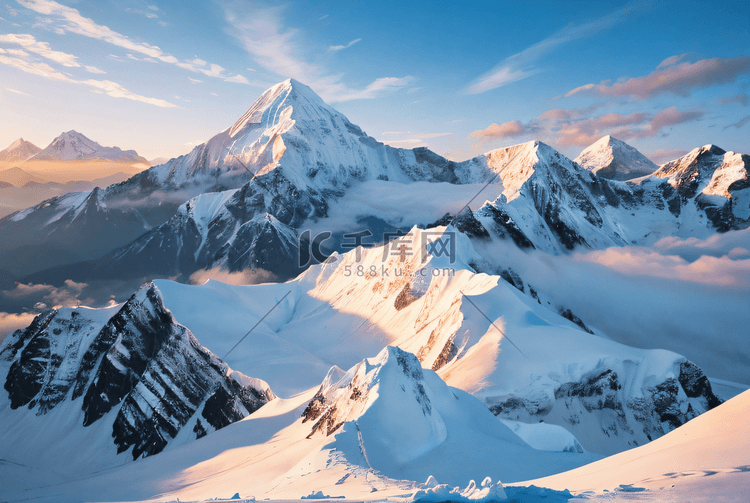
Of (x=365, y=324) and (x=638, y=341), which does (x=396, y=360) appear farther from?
(x=638, y=341)

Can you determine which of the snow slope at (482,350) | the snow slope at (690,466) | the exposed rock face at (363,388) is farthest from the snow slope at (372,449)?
the snow slope at (482,350)

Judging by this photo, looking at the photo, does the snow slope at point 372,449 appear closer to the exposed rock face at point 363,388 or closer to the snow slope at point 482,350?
the exposed rock face at point 363,388

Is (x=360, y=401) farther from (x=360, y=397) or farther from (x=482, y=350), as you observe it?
(x=482, y=350)

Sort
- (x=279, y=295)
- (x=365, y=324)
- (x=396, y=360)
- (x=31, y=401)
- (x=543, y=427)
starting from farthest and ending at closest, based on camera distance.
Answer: (x=279, y=295)
(x=31, y=401)
(x=365, y=324)
(x=543, y=427)
(x=396, y=360)

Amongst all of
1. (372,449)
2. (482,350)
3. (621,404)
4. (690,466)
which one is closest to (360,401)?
(372,449)

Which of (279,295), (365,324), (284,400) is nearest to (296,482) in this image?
(284,400)

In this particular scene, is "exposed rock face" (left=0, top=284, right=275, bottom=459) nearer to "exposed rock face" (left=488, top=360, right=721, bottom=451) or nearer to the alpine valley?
the alpine valley

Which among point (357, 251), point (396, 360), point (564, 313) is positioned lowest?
point (564, 313)

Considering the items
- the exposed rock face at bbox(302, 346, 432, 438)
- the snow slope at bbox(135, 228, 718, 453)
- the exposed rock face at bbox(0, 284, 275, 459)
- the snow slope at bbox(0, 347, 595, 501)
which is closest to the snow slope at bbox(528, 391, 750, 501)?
the snow slope at bbox(0, 347, 595, 501)
